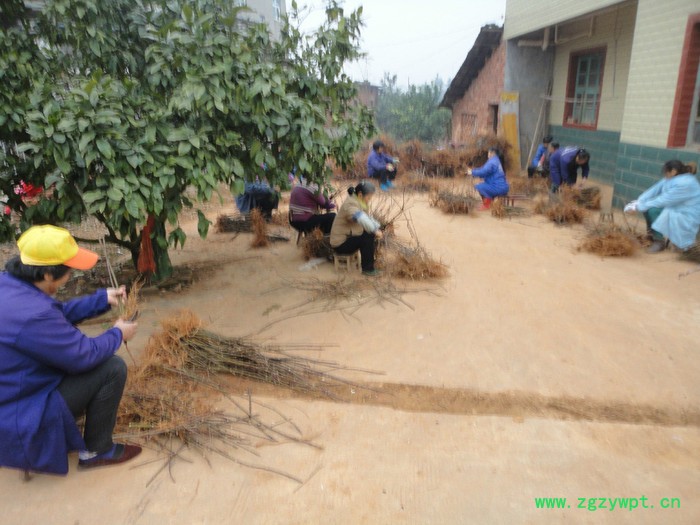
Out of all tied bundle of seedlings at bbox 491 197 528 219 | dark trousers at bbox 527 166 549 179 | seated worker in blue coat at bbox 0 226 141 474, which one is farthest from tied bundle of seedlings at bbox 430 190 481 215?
seated worker in blue coat at bbox 0 226 141 474

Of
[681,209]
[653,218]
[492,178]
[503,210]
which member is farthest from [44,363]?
[492,178]

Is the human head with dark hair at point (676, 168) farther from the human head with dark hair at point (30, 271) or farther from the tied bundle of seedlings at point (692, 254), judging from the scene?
the human head with dark hair at point (30, 271)

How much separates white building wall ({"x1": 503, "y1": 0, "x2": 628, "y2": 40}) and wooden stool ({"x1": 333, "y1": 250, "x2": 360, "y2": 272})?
6.13 m

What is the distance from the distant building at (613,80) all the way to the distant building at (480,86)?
1.71 feet

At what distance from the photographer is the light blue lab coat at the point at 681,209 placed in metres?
5.41

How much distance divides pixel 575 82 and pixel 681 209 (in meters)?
6.70

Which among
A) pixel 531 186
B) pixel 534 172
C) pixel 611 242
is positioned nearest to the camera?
pixel 611 242

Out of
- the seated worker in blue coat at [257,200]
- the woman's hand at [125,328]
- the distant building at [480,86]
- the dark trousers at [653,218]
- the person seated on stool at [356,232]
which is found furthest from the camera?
the distant building at [480,86]

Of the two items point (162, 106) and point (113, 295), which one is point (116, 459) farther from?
point (162, 106)

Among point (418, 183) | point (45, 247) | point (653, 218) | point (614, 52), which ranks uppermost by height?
point (614, 52)

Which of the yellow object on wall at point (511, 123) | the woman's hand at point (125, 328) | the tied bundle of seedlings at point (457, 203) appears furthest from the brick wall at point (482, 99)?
the woman's hand at point (125, 328)

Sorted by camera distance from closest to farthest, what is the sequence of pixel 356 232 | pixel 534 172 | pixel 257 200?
pixel 356 232 → pixel 257 200 → pixel 534 172

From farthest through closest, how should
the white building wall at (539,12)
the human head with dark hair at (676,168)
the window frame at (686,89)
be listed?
1. the white building wall at (539,12)
2. the window frame at (686,89)
3. the human head with dark hair at (676,168)

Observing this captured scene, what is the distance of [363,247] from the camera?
16.9ft
